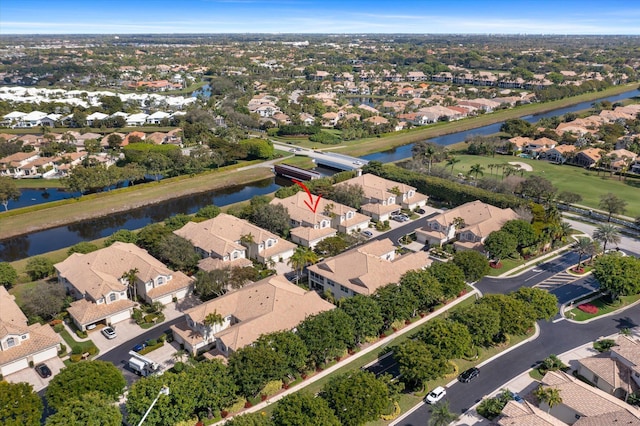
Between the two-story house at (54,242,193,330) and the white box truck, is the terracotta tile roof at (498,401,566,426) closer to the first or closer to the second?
the white box truck

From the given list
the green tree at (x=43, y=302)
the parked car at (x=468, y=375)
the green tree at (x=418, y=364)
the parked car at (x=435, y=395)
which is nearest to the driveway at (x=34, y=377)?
the green tree at (x=43, y=302)

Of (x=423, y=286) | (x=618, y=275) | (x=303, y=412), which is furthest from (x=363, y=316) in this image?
(x=618, y=275)

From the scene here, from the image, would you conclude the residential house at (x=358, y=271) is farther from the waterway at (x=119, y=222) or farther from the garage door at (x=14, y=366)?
the waterway at (x=119, y=222)

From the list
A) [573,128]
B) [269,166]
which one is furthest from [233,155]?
[573,128]

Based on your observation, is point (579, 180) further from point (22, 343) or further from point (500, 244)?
point (22, 343)

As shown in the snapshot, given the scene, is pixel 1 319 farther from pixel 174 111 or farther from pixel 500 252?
pixel 174 111

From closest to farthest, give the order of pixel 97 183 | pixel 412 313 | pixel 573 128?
pixel 412 313, pixel 97 183, pixel 573 128
